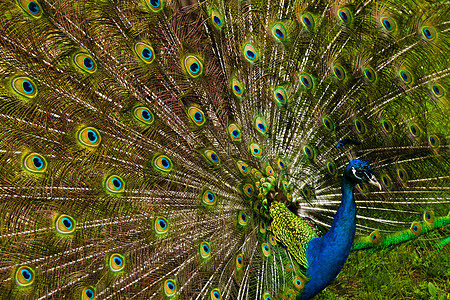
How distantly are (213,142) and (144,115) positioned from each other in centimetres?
40

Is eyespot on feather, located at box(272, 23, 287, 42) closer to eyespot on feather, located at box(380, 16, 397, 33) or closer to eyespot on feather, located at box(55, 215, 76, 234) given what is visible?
eyespot on feather, located at box(380, 16, 397, 33)

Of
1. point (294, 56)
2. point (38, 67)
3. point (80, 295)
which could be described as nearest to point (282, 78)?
point (294, 56)

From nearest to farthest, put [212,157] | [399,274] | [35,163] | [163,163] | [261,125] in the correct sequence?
[35,163], [163,163], [212,157], [261,125], [399,274]

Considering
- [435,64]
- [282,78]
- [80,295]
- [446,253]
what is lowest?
[80,295]

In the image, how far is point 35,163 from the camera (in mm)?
2047

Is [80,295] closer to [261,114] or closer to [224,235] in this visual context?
[224,235]

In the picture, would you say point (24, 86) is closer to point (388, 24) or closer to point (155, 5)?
point (155, 5)

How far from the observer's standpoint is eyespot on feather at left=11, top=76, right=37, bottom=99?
196 centimetres

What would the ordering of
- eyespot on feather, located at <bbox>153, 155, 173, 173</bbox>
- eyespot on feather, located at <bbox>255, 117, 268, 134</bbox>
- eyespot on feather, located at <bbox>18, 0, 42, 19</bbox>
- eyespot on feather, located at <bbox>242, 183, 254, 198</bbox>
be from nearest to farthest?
1. eyespot on feather, located at <bbox>18, 0, 42, 19</bbox>
2. eyespot on feather, located at <bbox>153, 155, 173, 173</bbox>
3. eyespot on feather, located at <bbox>242, 183, 254, 198</bbox>
4. eyespot on feather, located at <bbox>255, 117, 268, 134</bbox>

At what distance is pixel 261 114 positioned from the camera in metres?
2.61

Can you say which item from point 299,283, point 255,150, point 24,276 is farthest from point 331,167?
point 24,276

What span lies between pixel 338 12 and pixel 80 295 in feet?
5.94

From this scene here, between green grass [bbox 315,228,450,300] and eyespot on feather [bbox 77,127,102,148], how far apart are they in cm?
168

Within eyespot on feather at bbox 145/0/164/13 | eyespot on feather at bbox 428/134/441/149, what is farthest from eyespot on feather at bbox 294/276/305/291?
eyespot on feather at bbox 145/0/164/13
